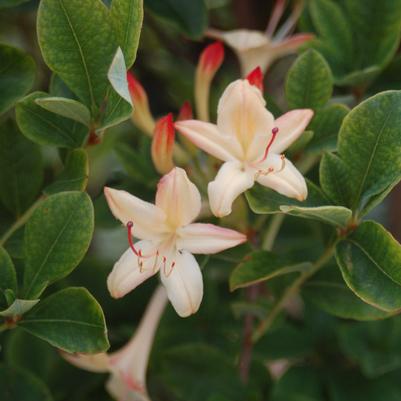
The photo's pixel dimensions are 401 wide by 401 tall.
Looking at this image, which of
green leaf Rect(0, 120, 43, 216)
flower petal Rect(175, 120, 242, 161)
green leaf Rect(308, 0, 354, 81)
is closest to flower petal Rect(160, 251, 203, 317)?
flower petal Rect(175, 120, 242, 161)

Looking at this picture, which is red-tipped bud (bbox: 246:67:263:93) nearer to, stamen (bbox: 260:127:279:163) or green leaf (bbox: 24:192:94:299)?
stamen (bbox: 260:127:279:163)

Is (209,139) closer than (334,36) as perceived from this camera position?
Yes

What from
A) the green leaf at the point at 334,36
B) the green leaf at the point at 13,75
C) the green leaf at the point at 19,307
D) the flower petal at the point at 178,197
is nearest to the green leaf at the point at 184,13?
the green leaf at the point at 334,36

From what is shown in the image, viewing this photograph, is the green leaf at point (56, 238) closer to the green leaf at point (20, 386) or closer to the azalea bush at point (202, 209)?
the azalea bush at point (202, 209)

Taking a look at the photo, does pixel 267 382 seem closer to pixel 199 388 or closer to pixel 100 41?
pixel 199 388

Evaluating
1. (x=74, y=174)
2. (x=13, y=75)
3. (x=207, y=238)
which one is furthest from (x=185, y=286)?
(x=13, y=75)

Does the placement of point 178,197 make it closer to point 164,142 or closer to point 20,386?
point 164,142

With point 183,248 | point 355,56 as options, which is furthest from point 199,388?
point 355,56
